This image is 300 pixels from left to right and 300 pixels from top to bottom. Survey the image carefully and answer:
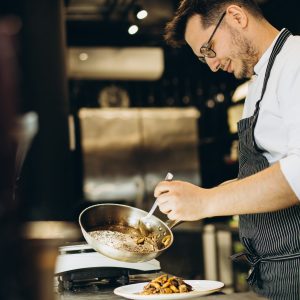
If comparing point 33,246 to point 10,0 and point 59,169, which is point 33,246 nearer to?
point 59,169

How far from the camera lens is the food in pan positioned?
1755mm

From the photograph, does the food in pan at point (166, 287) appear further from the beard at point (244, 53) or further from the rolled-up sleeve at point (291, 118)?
the beard at point (244, 53)

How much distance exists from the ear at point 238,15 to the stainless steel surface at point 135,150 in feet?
14.2

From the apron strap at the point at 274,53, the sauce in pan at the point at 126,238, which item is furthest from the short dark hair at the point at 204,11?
the sauce in pan at the point at 126,238

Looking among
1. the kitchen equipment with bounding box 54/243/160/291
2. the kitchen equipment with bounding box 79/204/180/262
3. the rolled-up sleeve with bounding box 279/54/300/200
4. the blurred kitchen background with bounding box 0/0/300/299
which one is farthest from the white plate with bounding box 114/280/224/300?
the blurred kitchen background with bounding box 0/0/300/299

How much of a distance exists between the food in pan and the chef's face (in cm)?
84

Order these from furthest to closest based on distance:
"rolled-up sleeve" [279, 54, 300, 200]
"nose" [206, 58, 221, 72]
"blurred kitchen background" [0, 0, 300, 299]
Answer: "blurred kitchen background" [0, 0, 300, 299] < "nose" [206, 58, 221, 72] < "rolled-up sleeve" [279, 54, 300, 200]

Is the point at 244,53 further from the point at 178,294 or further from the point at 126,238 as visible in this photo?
the point at 178,294

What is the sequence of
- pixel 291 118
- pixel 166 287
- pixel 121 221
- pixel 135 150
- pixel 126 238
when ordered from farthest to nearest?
pixel 135 150, pixel 121 221, pixel 126 238, pixel 166 287, pixel 291 118

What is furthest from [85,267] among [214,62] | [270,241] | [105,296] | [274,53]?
[274,53]

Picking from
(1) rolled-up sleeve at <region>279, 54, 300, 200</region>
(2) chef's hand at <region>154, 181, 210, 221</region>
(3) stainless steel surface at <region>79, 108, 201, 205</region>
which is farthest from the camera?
(3) stainless steel surface at <region>79, 108, 201, 205</region>

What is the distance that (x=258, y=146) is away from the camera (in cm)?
190

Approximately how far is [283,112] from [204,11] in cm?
58

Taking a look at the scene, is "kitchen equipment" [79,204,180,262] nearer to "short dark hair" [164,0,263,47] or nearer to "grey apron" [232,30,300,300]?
"grey apron" [232,30,300,300]
